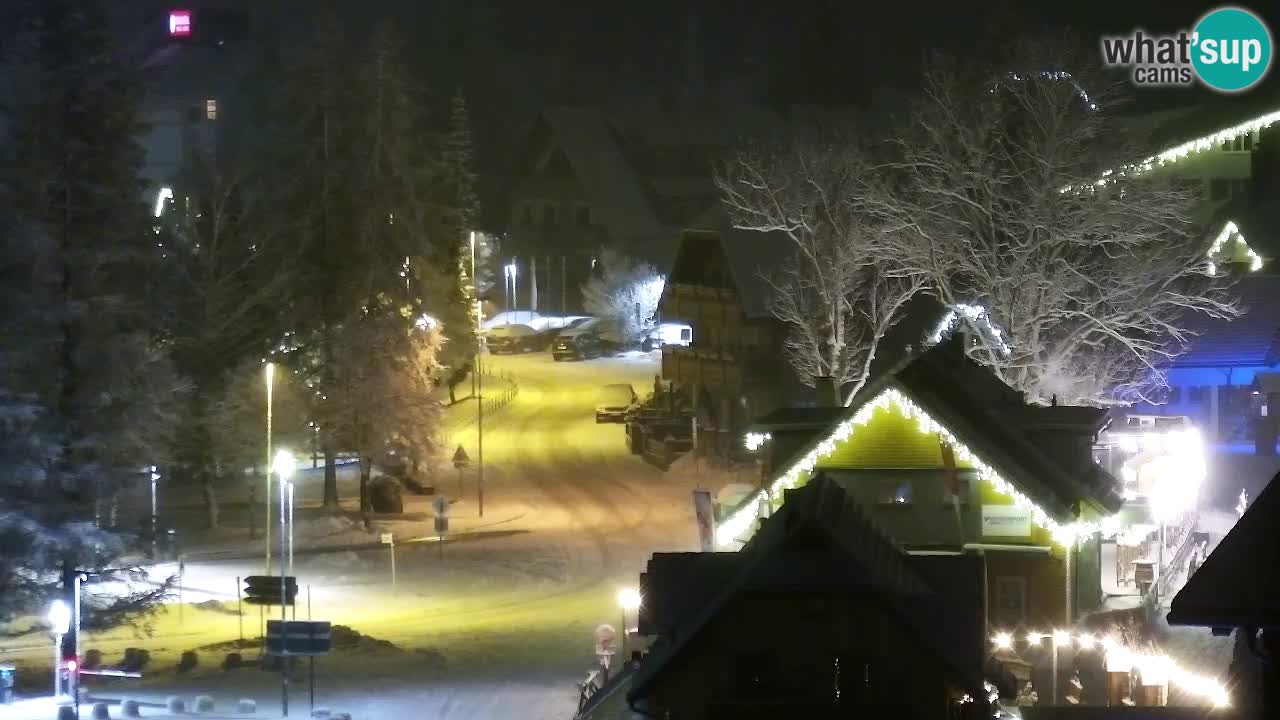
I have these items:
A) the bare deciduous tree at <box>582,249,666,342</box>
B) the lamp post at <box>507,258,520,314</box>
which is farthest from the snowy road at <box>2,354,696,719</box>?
the lamp post at <box>507,258,520,314</box>

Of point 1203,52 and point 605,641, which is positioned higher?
point 1203,52

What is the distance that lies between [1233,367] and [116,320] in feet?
114

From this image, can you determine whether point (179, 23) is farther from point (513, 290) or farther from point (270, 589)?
point (270, 589)

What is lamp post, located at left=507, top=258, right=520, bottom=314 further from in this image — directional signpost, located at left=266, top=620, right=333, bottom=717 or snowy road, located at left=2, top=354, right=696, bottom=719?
directional signpost, located at left=266, top=620, right=333, bottom=717

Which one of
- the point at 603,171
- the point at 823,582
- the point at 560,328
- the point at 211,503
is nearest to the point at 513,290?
the point at 560,328

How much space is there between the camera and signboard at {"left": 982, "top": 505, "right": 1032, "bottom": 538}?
2739 centimetres

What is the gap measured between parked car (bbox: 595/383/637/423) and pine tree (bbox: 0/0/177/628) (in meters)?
40.4

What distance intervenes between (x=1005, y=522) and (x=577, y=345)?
62107 millimetres

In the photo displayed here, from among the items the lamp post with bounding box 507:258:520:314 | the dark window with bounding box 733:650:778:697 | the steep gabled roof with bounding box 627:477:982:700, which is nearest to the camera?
the dark window with bounding box 733:650:778:697

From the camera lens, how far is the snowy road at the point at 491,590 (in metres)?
28.6

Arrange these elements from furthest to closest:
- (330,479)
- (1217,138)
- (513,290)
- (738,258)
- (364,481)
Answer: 1. (513,290)
2. (738,258)
3. (1217,138)
4. (330,479)
5. (364,481)

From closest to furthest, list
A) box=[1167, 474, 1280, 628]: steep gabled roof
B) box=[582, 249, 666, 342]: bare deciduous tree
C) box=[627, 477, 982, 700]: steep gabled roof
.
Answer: box=[1167, 474, 1280, 628]: steep gabled roof → box=[627, 477, 982, 700]: steep gabled roof → box=[582, 249, 666, 342]: bare deciduous tree

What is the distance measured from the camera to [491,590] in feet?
133

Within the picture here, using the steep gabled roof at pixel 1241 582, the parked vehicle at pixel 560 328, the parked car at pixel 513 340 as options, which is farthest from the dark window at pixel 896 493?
the parked car at pixel 513 340
